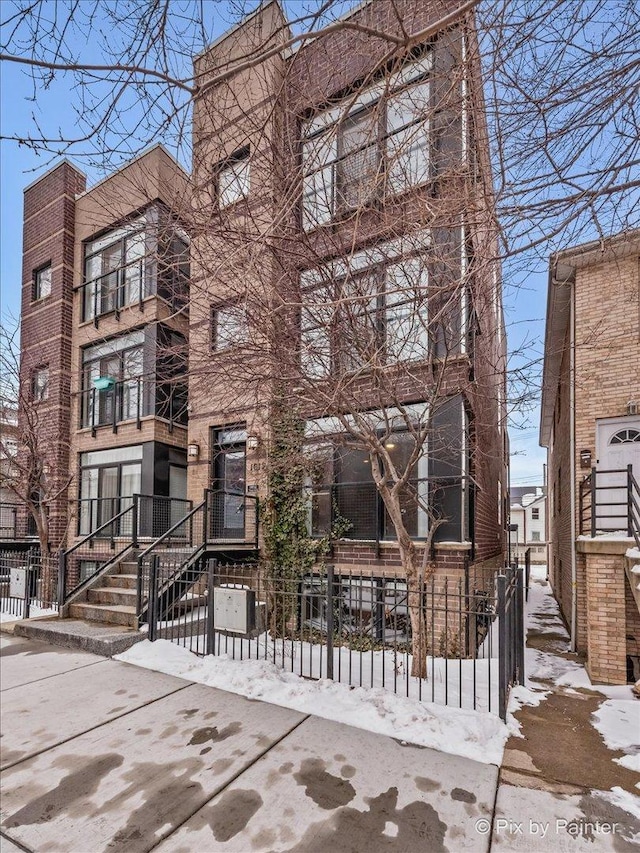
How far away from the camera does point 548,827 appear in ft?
9.04

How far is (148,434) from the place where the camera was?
11594mm

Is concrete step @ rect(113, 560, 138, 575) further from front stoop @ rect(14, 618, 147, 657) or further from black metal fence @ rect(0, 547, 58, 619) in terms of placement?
front stoop @ rect(14, 618, 147, 657)

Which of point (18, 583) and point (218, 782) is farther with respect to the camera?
point (18, 583)

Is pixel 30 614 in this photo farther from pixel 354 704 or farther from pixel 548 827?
pixel 548 827

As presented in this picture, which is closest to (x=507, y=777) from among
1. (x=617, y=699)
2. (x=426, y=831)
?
(x=426, y=831)

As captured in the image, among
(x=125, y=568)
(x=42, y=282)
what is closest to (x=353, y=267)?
(x=125, y=568)

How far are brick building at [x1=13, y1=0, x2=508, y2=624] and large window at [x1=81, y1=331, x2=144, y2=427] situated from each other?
6 cm

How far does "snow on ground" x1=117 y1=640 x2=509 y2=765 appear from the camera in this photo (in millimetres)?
3738

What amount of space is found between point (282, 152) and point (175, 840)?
5.64 m

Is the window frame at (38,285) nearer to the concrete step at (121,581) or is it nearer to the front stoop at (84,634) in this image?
the concrete step at (121,581)

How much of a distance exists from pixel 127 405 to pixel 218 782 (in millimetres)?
10743

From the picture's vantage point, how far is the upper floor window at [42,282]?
1427cm

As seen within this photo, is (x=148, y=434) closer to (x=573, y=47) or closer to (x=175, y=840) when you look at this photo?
(x=175, y=840)

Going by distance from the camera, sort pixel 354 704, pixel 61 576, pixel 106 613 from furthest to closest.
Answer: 1. pixel 61 576
2. pixel 106 613
3. pixel 354 704
